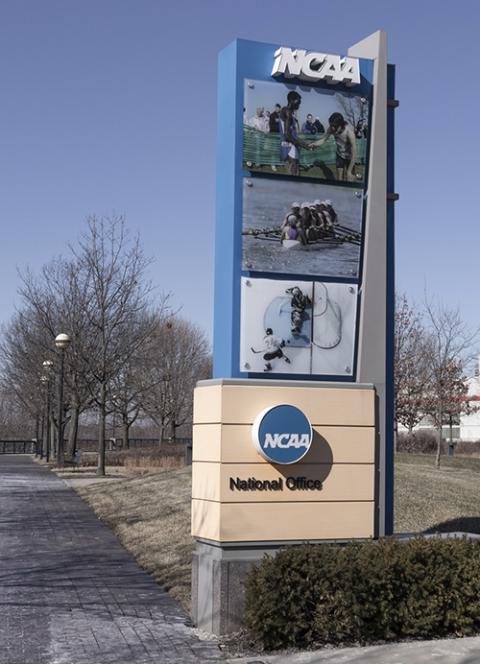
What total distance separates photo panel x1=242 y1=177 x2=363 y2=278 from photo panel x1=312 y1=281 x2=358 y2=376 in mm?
198

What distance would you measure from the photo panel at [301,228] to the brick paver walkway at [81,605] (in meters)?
3.92

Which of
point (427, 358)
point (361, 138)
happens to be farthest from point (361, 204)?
point (427, 358)

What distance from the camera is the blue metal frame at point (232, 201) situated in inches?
379

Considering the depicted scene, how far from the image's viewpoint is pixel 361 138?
33.6ft

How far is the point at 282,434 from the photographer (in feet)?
Answer: 30.6

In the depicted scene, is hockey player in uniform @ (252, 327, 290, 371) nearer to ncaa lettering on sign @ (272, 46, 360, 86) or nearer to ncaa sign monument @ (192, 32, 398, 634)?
ncaa sign monument @ (192, 32, 398, 634)

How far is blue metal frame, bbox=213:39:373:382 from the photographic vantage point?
31.6ft

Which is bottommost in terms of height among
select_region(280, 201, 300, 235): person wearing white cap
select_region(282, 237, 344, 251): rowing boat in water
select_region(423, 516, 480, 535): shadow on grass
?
select_region(423, 516, 480, 535): shadow on grass

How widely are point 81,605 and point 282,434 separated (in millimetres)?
3258

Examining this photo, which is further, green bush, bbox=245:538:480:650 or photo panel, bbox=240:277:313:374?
photo panel, bbox=240:277:313:374

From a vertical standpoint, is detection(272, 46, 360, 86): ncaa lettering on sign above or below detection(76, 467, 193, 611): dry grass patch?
above

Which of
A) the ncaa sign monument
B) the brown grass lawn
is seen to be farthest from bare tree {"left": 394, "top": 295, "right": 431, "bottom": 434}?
the ncaa sign monument

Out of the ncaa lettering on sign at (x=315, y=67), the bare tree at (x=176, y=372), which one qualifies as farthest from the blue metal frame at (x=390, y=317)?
the bare tree at (x=176, y=372)

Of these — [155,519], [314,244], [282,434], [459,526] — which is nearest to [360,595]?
[282,434]
